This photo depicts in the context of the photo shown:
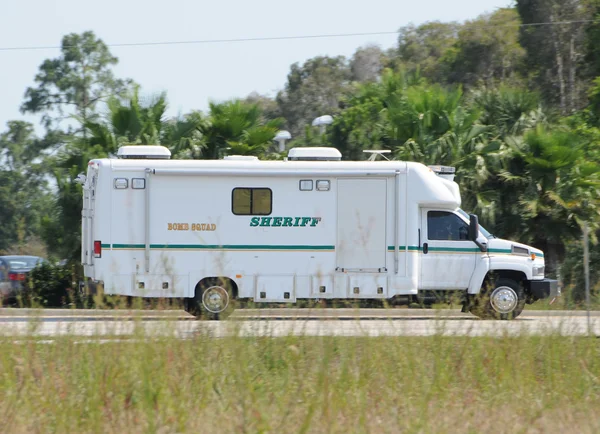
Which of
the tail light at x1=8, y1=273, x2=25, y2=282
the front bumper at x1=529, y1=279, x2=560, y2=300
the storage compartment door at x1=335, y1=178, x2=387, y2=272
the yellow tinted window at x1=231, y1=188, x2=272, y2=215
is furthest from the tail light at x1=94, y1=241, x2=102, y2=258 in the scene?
the front bumper at x1=529, y1=279, x2=560, y2=300

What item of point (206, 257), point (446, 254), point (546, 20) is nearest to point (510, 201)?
point (446, 254)

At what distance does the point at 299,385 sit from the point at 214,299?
26.5 feet

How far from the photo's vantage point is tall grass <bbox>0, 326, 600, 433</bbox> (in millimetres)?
7074

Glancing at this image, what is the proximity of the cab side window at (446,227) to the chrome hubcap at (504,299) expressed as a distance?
1028mm

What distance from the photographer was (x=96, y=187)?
1566 centimetres

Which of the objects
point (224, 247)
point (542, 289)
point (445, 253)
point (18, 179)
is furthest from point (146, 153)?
point (18, 179)

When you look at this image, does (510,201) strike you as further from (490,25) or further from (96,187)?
(490,25)

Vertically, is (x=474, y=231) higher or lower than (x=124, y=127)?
lower

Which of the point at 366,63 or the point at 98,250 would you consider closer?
the point at 98,250

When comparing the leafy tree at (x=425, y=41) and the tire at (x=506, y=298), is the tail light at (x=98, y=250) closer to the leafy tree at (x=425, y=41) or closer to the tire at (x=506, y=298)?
the tire at (x=506, y=298)

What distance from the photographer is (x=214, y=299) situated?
15.7 meters

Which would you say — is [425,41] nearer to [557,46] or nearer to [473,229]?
[557,46]

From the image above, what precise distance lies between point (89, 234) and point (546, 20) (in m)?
34.1

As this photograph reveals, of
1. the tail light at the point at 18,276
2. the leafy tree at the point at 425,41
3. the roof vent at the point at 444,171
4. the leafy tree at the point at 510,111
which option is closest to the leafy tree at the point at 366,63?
the leafy tree at the point at 425,41
